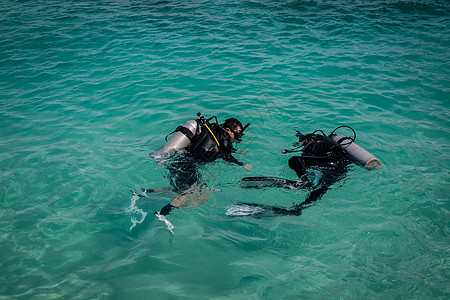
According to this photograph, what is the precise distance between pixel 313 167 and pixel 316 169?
0.06 m

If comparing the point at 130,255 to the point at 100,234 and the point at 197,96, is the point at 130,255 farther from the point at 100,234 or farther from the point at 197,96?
the point at 197,96

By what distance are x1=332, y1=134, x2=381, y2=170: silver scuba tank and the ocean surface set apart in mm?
446

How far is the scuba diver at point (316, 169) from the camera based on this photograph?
458 cm

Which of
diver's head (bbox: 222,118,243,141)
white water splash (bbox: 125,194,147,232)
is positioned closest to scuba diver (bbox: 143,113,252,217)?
diver's head (bbox: 222,118,243,141)

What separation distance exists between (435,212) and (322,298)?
7.84ft

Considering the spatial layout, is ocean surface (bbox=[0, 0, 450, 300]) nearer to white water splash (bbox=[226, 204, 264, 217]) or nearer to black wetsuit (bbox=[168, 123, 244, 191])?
white water splash (bbox=[226, 204, 264, 217])

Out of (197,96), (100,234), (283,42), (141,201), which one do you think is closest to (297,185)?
(141,201)

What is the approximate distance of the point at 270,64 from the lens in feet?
32.3

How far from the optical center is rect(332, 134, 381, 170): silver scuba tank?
479 cm

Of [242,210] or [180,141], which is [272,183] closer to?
[242,210]

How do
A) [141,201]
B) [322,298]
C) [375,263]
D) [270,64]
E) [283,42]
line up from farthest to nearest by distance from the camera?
[283,42] < [270,64] < [141,201] < [375,263] < [322,298]

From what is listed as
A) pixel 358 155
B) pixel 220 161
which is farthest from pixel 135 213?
pixel 358 155

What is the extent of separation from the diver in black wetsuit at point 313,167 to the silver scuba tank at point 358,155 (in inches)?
4.9

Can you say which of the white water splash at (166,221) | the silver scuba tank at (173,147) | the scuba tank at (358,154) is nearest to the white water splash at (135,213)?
the white water splash at (166,221)
